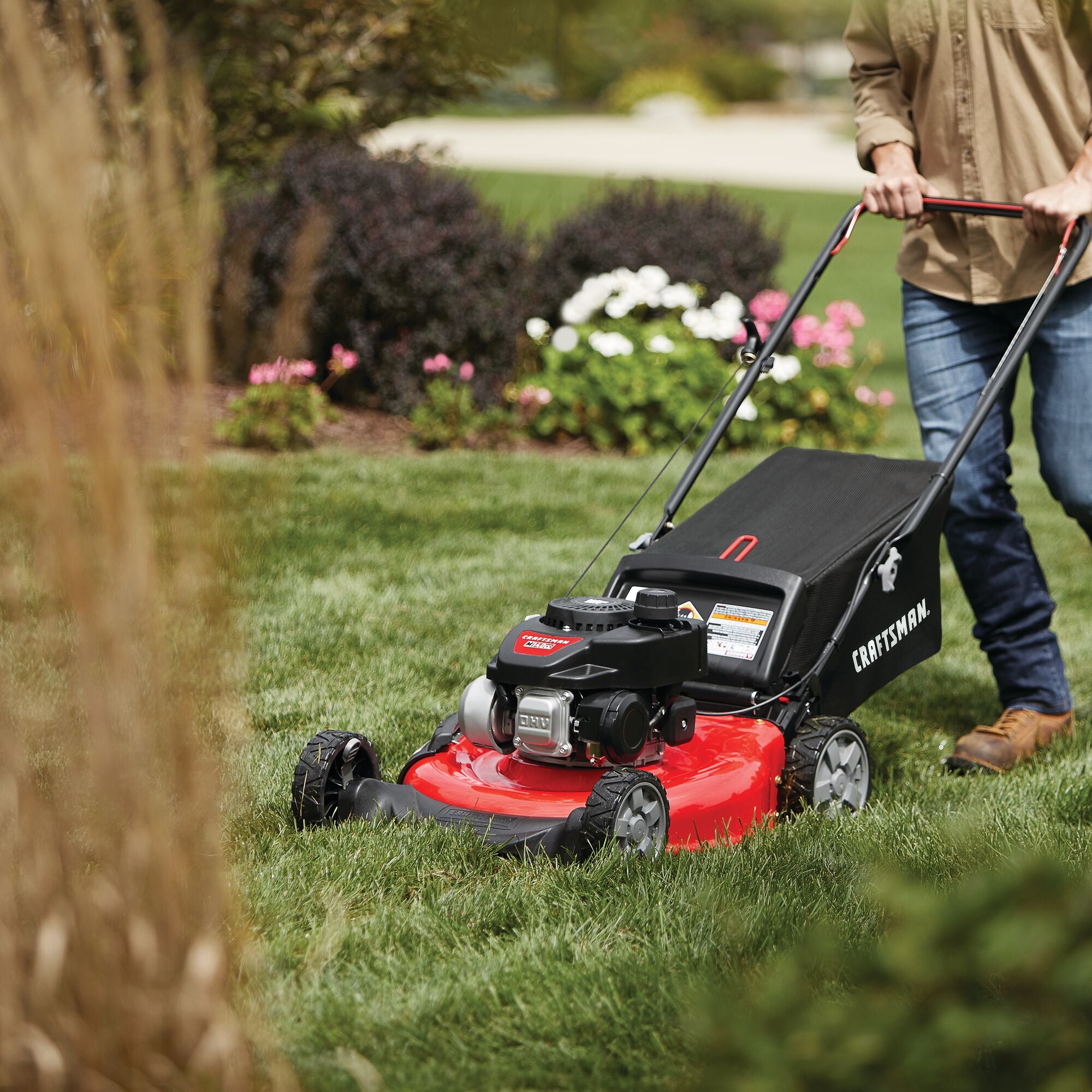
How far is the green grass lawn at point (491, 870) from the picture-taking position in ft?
5.81

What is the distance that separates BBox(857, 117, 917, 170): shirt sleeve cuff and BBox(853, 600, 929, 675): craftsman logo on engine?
1.01 m

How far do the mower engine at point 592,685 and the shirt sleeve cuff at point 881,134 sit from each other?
130cm

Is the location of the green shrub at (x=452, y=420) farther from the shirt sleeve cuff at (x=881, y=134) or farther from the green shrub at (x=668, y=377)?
the shirt sleeve cuff at (x=881, y=134)

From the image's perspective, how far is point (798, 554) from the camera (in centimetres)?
286

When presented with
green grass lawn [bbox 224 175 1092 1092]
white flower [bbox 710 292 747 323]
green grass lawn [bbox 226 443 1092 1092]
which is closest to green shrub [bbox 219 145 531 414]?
white flower [bbox 710 292 747 323]

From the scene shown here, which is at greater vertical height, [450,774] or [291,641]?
[450,774]

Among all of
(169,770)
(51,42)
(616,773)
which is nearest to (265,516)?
(51,42)

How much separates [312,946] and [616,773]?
584 mm

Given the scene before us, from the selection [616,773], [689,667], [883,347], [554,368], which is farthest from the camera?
[883,347]

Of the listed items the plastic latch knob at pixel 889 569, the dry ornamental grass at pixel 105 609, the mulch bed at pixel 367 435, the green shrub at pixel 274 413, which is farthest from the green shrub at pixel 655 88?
the green shrub at pixel 274 413

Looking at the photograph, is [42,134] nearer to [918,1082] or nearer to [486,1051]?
[918,1082]

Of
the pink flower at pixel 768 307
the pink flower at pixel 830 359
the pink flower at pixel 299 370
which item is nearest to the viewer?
the pink flower at pixel 299 370

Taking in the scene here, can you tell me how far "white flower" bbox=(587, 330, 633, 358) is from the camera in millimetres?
6555

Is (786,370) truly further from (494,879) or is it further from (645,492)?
(494,879)
